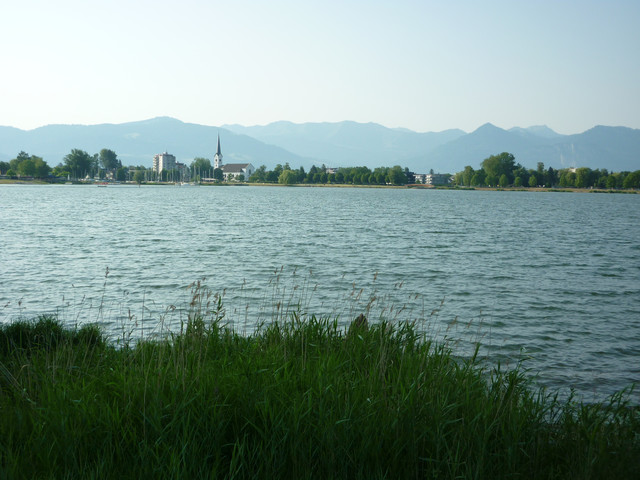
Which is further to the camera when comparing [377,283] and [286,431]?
[377,283]

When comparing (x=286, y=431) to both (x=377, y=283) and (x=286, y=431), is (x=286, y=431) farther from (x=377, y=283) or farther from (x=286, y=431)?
(x=377, y=283)

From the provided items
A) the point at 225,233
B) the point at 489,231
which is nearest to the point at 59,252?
the point at 225,233

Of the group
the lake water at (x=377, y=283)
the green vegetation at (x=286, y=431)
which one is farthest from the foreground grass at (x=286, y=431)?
the lake water at (x=377, y=283)

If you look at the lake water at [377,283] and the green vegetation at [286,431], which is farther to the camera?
the lake water at [377,283]

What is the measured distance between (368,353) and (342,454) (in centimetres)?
402

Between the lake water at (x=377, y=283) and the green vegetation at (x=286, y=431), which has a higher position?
the green vegetation at (x=286, y=431)

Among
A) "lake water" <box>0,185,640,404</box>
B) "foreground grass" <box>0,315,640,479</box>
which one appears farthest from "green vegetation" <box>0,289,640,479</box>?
"lake water" <box>0,185,640,404</box>

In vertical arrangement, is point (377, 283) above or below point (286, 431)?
below

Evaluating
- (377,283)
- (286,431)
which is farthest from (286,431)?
(377,283)

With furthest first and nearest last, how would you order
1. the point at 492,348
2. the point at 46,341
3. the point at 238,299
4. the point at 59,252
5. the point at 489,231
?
the point at 489,231
the point at 59,252
the point at 238,299
the point at 492,348
the point at 46,341

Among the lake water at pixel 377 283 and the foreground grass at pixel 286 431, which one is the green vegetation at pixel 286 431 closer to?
the foreground grass at pixel 286 431

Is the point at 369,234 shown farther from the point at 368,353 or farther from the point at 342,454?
the point at 342,454

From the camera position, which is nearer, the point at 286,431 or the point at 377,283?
the point at 286,431

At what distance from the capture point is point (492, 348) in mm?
15656
